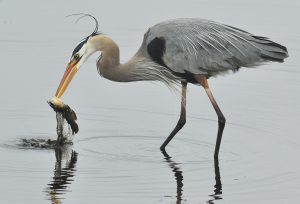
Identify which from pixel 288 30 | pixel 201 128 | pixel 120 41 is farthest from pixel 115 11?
pixel 201 128

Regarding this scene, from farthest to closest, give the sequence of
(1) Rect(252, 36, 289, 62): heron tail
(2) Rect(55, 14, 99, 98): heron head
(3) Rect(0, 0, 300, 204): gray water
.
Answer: (1) Rect(252, 36, 289, 62): heron tail, (2) Rect(55, 14, 99, 98): heron head, (3) Rect(0, 0, 300, 204): gray water

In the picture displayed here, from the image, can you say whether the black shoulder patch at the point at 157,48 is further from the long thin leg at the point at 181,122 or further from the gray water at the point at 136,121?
the gray water at the point at 136,121

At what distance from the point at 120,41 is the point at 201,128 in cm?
457

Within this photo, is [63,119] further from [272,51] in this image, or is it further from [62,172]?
[272,51]

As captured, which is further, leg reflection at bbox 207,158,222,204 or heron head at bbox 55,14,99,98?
heron head at bbox 55,14,99,98

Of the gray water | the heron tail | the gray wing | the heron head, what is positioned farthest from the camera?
the heron tail

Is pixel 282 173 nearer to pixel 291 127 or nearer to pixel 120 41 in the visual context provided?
pixel 291 127

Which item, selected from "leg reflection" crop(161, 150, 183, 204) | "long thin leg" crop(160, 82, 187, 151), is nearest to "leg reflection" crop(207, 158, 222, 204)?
"leg reflection" crop(161, 150, 183, 204)

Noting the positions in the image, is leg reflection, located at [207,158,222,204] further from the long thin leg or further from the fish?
the fish

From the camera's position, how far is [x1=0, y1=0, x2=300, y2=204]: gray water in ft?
36.0

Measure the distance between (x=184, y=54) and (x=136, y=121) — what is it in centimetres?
171

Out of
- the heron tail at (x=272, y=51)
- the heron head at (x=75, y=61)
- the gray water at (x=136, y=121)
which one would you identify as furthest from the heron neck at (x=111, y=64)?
the heron tail at (x=272, y=51)

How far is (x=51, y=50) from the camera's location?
17.6 metres

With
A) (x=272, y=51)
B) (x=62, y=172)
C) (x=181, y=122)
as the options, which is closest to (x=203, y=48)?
(x=272, y=51)
